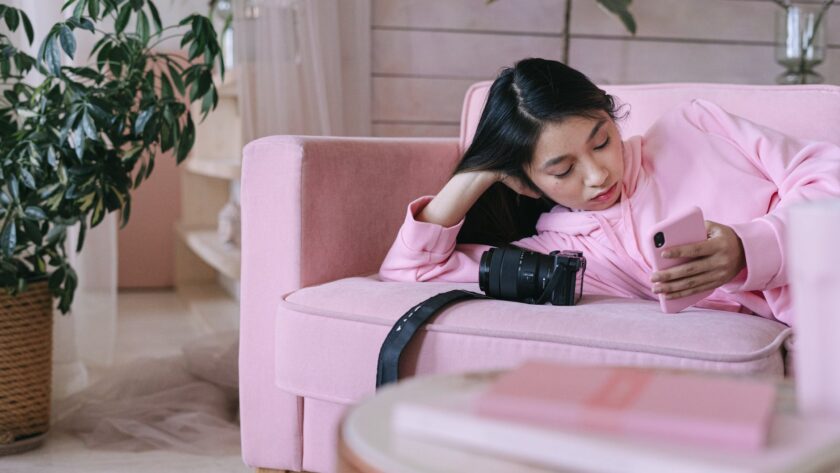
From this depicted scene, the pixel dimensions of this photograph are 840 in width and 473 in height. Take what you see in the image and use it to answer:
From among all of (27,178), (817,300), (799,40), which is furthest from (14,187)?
(799,40)

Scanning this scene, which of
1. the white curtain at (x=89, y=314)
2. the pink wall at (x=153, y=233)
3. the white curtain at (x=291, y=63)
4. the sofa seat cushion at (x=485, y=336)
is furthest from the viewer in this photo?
the pink wall at (x=153, y=233)

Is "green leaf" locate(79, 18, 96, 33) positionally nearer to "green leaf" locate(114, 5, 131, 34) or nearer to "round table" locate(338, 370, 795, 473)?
"green leaf" locate(114, 5, 131, 34)

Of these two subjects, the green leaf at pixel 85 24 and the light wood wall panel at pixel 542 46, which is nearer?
the green leaf at pixel 85 24

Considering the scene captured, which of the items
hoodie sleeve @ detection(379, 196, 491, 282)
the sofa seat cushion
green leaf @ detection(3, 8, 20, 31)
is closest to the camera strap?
the sofa seat cushion

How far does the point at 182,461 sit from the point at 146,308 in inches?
66.7

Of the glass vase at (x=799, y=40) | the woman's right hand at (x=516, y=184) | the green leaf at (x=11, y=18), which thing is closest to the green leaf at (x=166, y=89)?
the green leaf at (x=11, y=18)

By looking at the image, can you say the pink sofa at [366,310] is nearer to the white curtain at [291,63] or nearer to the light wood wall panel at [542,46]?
the white curtain at [291,63]

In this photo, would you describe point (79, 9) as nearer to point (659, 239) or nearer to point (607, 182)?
point (607, 182)

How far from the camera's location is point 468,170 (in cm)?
148

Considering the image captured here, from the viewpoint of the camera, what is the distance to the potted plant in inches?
63.6

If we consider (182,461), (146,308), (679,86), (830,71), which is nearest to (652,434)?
A: (679,86)

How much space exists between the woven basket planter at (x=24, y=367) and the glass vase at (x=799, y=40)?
5.88 ft

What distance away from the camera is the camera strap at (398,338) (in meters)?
1.15

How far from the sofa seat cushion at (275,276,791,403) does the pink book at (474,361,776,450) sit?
46cm
